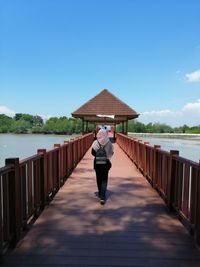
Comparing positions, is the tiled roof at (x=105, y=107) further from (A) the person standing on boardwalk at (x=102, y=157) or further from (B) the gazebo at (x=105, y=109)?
(A) the person standing on boardwalk at (x=102, y=157)

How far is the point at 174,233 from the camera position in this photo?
Result: 5434 mm

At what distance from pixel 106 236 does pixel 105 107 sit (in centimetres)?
2646

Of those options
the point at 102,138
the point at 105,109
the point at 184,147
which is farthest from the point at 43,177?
the point at 184,147

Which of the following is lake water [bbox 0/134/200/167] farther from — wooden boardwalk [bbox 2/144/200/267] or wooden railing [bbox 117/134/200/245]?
wooden boardwalk [bbox 2/144/200/267]

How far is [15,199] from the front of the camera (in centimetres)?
469

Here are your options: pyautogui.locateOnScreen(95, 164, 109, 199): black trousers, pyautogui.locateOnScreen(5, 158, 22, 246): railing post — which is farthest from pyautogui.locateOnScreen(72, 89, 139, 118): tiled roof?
pyautogui.locateOnScreen(5, 158, 22, 246): railing post

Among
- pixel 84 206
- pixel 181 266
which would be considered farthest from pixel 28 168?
pixel 181 266

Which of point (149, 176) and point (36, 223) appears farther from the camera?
point (149, 176)

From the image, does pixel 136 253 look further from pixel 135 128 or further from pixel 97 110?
pixel 135 128

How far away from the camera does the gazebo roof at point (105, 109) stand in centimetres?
3022

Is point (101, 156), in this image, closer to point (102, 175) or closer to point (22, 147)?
point (102, 175)

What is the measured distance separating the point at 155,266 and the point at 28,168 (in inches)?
91.2

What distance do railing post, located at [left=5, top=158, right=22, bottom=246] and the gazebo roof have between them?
971 inches

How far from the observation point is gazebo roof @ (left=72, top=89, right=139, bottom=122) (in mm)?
30219
